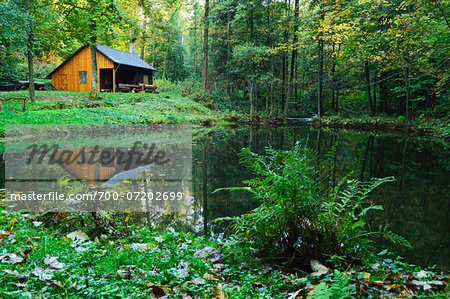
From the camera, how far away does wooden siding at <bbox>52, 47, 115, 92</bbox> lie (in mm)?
27656

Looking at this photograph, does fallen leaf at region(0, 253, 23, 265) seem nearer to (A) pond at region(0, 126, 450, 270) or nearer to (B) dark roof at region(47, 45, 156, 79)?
(A) pond at region(0, 126, 450, 270)

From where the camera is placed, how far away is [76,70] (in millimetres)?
28031

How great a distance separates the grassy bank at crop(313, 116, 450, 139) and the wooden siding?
2246cm

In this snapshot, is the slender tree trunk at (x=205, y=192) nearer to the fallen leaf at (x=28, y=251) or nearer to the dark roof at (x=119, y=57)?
the fallen leaf at (x=28, y=251)

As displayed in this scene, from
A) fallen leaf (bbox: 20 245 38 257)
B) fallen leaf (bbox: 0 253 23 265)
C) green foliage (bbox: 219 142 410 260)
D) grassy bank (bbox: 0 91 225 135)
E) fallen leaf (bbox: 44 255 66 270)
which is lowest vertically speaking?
fallen leaf (bbox: 44 255 66 270)

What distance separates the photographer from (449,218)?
4328 mm

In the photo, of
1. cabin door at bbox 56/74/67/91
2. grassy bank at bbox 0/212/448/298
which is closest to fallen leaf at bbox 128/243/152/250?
grassy bank at bbox 0/212/448/298

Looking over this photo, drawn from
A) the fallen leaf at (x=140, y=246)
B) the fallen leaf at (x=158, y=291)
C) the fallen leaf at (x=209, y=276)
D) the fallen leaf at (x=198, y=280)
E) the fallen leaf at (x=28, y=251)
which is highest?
the fallen leaf at (x=28, y=251)

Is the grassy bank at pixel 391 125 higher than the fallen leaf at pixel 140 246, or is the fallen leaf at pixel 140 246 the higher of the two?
the grassy bank at pixel 391 125

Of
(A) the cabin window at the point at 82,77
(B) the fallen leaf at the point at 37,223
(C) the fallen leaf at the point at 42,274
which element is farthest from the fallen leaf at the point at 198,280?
(A) the cabin window at the point at 82,77

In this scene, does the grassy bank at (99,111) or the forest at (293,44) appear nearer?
the grassy bank at (99,111)

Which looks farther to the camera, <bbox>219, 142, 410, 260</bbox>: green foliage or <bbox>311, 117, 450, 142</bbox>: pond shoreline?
<bbox>311, 117, 450, 142</bbox>: pond shoreline

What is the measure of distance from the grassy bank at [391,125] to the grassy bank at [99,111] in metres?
9.92

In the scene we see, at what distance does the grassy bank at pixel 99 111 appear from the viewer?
12578mm
